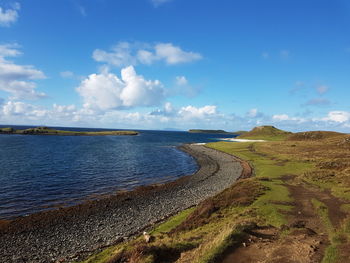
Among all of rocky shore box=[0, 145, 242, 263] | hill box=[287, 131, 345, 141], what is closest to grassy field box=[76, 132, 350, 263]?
rocky shore box=[0, 145, 242, 263]

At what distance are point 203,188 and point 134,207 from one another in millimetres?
15523

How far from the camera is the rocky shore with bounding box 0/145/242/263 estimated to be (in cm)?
2004

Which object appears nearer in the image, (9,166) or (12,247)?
(12,247)

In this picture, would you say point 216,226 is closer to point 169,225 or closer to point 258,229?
point 258,229

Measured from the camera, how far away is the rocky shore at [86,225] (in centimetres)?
2004

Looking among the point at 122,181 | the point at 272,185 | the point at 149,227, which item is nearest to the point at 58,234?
the point at 149,227

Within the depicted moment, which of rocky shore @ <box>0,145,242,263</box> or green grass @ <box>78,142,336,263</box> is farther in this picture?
rocky shore @ <box>0,145,242,263</box>

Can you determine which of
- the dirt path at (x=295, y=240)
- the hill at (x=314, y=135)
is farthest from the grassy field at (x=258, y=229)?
the hill at (x=314, y=135)

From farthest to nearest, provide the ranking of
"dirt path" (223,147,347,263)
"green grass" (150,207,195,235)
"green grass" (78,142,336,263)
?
"green grass" (150,207,195,235), "green grass" (78,142,336,263), "dirt path" (223,147,347,263)

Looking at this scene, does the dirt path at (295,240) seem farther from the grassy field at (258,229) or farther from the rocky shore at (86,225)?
the rocky shore at (86,225)

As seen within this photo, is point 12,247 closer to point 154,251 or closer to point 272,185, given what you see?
point 154,251

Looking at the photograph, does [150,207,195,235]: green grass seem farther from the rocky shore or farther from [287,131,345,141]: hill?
[287,131,345,141]: hill

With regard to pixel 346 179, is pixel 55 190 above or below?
below

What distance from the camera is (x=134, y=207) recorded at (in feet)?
105
